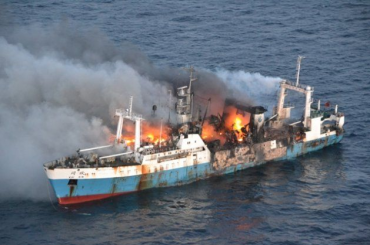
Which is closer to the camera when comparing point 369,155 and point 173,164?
point 173,164

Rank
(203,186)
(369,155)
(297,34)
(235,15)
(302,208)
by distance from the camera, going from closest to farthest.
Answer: (302,208) → (203,186) → (369,155) → (297,34) → (235,15)

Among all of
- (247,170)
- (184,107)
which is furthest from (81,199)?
(247,170)

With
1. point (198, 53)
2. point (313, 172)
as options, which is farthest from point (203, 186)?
point (198, 53)

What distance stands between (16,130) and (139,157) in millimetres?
22715

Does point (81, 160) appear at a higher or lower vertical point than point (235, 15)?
lower

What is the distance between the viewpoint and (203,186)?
348ft

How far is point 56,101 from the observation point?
4500 inches

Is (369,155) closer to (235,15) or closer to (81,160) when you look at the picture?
(81,160)

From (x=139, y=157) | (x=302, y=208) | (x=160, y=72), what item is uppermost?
(x=160, y=72)

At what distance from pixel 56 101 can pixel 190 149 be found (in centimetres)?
2552

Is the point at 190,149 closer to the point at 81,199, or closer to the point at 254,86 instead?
the point at 81,199

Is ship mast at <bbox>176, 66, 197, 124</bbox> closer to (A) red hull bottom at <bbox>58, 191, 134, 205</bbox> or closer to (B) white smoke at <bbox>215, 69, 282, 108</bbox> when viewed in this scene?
(A) red hull bottom at <bbox>58, 191, 134, 205</bbox>

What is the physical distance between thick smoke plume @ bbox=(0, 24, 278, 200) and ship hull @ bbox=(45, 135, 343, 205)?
173 inches

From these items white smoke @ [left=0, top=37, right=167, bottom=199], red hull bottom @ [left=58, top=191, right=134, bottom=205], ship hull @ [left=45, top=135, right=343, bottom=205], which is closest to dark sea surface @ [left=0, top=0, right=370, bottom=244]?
red hull bottom @ [left=58, top=191, right=134, bottom=205]
